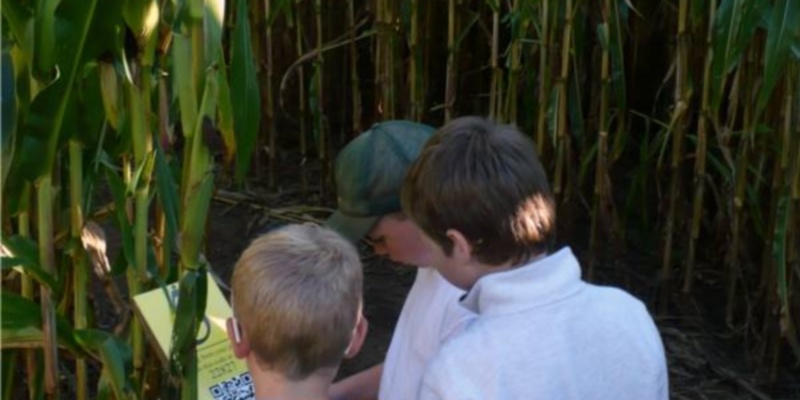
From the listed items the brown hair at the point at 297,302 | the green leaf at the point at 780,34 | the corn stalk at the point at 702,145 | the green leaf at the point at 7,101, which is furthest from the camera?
the corn stalk at the point at 702,145

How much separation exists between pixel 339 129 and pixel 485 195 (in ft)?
9.78

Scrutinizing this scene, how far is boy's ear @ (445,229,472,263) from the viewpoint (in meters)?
1.53

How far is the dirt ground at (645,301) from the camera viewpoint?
119 inches

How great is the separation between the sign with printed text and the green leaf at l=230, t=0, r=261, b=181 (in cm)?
21

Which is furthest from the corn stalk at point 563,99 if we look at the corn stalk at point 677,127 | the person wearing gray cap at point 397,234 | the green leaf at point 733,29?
the person wearing gray cap at point 397,234

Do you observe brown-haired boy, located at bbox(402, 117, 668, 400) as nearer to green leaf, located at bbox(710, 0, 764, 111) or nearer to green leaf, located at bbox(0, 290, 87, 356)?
green leaf, located at bbox(0, 290, 87, 356)

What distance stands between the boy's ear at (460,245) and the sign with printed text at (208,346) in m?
0.38

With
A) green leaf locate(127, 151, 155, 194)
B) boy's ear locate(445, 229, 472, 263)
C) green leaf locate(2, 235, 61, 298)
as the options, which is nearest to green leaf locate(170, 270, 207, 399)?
green leaf locate(127, 151, 155, 194)

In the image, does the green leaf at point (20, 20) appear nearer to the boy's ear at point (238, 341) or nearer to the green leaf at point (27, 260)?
the green leaf at point (27, 260)

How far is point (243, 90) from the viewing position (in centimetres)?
179

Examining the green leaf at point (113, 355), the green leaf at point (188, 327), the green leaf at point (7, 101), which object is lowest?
the green leaf at point (113, 355)

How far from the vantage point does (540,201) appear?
1533mm

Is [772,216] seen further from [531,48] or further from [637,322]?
[637,322]

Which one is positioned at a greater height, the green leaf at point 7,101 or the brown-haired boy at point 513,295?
the green leaf at point 7,101
